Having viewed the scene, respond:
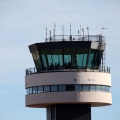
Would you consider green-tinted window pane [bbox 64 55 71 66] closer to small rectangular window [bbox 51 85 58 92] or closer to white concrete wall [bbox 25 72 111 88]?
white concrete wall [bbox 25 72 111 88]

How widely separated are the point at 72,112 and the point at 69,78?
4337 millimetres

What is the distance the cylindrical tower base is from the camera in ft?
313

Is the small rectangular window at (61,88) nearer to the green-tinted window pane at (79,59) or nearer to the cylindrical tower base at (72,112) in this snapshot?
the cylindrical tower base at (72,112)

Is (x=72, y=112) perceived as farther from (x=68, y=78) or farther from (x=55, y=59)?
(x=55, y=59)

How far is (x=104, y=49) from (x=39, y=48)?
28.6 feet

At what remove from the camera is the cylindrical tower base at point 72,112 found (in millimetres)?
95250

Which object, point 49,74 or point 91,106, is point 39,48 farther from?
point 91,106

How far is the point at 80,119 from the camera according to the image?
95.1m

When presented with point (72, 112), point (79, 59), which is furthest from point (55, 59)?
point (72, 112)

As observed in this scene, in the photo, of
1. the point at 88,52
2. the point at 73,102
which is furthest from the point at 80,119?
the point at 88,52

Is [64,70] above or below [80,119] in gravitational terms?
above

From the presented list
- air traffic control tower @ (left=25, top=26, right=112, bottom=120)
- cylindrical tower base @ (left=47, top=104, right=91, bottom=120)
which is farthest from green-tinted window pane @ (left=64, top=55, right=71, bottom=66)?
cylindrical tower base @ (left=47, top=104, right=91, bottom=120)

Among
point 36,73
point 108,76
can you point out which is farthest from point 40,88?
point 108,76

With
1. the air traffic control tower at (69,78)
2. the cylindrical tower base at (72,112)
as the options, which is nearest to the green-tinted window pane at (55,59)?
the air traffic control tower at (69,78)
